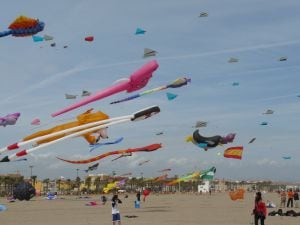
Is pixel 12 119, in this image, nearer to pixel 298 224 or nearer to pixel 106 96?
pixel 106 96

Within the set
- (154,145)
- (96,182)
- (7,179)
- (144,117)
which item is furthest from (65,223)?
(96,182)

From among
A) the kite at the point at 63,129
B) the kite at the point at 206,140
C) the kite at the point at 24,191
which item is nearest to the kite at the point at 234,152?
the kite at the point at 206,140

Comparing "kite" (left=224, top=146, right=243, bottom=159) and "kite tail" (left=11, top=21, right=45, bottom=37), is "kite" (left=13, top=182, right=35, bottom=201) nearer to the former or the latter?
"kite" (left=224, top=146, right=243, bottom=159)

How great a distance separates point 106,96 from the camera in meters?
12.3

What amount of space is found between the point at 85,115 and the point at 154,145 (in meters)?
14.5

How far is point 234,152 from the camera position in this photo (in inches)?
1215

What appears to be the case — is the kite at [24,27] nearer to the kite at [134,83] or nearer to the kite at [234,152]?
the kite at [134,83]

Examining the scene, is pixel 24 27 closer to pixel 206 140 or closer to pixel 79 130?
pixel 79 130

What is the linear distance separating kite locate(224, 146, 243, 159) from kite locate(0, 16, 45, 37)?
1645 centimetres

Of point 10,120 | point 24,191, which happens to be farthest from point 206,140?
point 24,191

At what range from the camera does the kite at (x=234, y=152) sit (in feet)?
97.4

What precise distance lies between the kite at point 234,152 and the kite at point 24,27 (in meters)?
16.4

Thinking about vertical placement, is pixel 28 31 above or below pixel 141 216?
A: above

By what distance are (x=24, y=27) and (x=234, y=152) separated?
18594 mm
